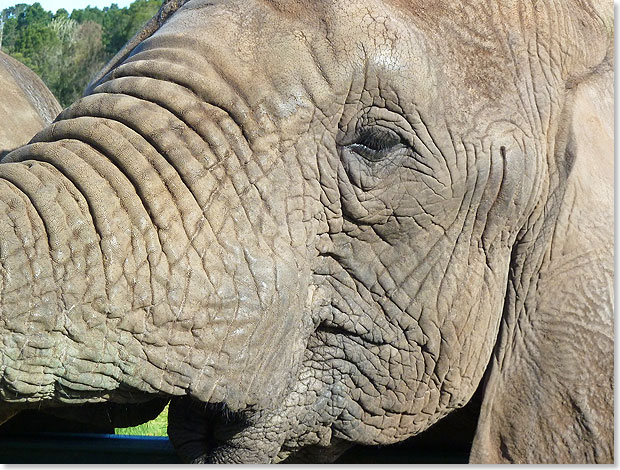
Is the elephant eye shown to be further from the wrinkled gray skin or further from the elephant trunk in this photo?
the elephant trunk

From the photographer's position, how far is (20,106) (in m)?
4.17

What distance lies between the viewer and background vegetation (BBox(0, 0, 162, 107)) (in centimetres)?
2730

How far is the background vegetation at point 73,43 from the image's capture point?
27297 millimetres

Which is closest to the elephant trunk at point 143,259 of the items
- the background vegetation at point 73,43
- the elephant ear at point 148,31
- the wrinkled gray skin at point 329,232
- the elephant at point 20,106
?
the wrinkled gray skin at point 329,232

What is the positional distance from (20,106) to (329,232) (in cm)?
221

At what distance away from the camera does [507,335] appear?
261 centimetres

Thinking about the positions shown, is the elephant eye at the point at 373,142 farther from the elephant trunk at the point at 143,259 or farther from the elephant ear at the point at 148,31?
the elephant ear at the point at 148,31

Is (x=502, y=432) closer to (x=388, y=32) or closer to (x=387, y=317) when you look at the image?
(x=387, y=317)

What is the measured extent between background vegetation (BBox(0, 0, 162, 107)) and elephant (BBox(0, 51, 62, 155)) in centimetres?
2126

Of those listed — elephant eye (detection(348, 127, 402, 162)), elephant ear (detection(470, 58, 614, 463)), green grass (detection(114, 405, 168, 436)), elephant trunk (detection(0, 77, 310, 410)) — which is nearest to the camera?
elephant trunk (detection(0, 77, 310, 410))

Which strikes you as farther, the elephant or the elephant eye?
the elephant

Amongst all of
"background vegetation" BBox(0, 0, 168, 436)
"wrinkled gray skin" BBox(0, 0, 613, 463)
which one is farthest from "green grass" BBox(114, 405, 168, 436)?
"background vegetation" BBox(0, 0, 168, 436)

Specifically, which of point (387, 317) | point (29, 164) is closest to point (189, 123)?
point (29, 164)

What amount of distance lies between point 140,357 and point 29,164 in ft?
1.48
